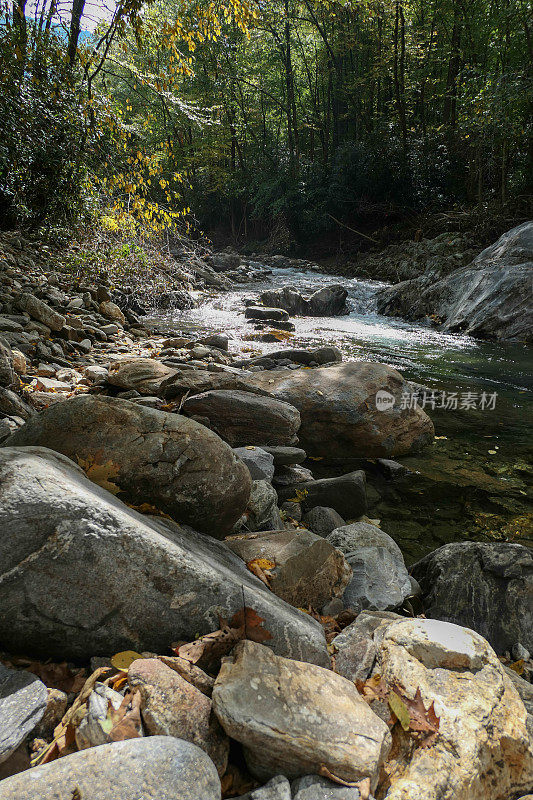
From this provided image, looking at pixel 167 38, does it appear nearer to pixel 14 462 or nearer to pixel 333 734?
pixel 14 462

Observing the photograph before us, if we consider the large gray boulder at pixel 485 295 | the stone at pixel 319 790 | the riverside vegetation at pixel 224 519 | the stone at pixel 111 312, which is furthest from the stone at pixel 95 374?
the large gray boulder at pixel 485 295

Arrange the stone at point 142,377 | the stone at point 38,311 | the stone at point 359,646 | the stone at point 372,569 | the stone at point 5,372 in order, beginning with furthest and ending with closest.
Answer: the stone at point 38,311 → the stone at point 142,377 → the stone at point 5,372 → the stone at point 372,569 → the stone at point 359,646

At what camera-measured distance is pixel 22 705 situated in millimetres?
1221

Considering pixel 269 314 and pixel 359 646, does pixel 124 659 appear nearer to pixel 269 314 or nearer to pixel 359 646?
pixel 359 646

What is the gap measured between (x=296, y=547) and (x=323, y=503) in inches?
53.2

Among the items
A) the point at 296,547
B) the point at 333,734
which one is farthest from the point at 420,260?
the point at 333,734

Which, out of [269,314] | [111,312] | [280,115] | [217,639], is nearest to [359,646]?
[217,639]

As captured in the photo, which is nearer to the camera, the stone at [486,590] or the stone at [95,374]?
the stone at [486,590]

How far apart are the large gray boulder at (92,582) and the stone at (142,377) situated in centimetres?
264

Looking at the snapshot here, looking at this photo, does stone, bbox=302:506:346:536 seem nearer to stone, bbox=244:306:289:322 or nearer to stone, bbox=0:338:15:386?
stone, bbox=0:338:15:386

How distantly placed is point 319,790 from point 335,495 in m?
2.53

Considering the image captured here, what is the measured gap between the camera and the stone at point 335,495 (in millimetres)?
3650

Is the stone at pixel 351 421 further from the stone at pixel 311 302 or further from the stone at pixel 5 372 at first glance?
the stone at pixel 311 302

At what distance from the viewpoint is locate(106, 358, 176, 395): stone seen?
434 centimetres
